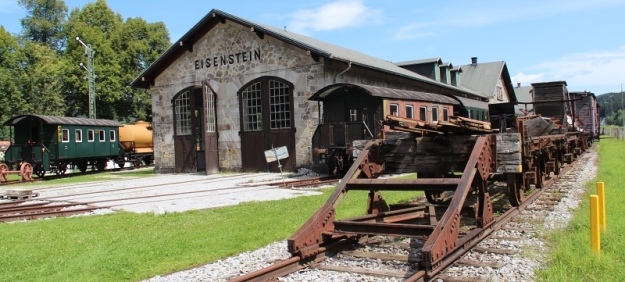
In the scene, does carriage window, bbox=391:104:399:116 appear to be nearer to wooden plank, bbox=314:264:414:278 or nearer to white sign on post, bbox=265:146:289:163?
white sign on post, bbox=265:146:289:163

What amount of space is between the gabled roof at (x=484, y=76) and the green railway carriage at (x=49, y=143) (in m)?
31.2

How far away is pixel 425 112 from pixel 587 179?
8313mm

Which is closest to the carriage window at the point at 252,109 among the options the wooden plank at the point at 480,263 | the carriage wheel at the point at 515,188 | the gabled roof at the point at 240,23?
the gabled roof at the point at 240,23

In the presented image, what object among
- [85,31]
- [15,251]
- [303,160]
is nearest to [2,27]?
[85,31]

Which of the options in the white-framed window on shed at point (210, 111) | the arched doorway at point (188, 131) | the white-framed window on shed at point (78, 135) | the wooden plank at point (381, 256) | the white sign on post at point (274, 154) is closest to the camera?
the wooden plank at point (381, 256)

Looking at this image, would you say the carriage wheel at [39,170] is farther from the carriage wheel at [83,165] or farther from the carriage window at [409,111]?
the carriage window at [409,111]

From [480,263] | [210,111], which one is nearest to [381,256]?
[480,263]

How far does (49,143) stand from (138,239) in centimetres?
2116

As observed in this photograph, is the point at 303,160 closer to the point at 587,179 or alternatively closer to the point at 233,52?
the point at 233,52

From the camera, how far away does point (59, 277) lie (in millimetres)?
5645

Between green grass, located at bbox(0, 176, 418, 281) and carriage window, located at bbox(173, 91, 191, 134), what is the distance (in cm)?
1485

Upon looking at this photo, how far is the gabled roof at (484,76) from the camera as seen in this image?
4543 cm

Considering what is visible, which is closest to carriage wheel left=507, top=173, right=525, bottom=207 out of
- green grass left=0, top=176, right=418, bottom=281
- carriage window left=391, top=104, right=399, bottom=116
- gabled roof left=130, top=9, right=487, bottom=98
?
green grass left=0, top=176, right=418, bottom=281

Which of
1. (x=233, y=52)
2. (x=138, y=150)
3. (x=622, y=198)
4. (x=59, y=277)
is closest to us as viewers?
Answer: (x=59, y=277)
